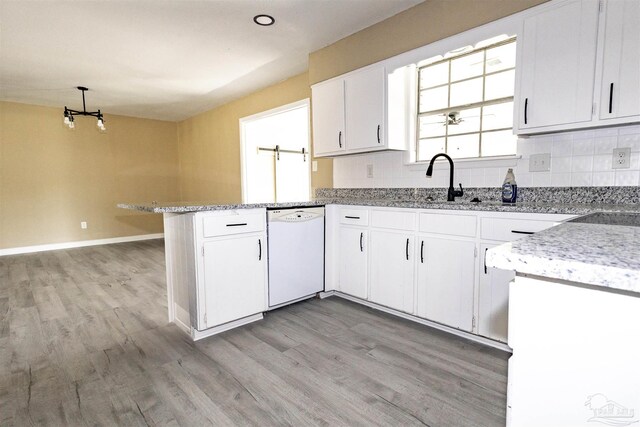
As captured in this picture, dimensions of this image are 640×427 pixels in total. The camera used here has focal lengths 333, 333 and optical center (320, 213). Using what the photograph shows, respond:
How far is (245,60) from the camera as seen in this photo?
3.67 meters

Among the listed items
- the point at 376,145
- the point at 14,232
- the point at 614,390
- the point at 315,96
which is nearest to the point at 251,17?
the point at 315,96

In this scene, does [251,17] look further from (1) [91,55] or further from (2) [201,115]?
(2) [201,115]

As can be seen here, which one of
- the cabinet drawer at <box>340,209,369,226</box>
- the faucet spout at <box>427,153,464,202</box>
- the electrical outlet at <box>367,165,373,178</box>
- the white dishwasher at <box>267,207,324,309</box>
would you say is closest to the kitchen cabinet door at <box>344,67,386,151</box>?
the electrical outlet at <box>367,165,373,178</box>

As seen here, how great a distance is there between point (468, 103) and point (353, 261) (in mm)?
1602

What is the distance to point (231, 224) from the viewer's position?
230cm

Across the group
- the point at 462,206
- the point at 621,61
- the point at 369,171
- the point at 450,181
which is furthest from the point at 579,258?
the point at 369,171

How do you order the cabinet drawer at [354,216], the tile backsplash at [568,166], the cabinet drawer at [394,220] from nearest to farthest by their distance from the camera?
1. the tile backsplash at [568,166]
2. the cabinet drawer at [394,220]
3. the cabinet drawer at [354,216]

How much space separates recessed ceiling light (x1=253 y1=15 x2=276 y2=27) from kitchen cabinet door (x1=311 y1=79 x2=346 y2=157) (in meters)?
0.72

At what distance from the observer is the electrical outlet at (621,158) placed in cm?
194

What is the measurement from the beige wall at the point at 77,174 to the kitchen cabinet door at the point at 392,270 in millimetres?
5479

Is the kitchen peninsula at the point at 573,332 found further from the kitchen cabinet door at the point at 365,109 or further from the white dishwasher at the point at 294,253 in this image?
the kitchen cabinet door at the point at 365,109

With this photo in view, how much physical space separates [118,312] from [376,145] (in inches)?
101

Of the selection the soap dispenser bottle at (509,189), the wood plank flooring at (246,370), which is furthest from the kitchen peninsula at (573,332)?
the soap dispenser bottle at (509,189)

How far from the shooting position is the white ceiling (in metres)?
2.62
